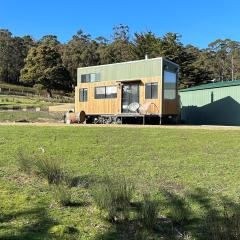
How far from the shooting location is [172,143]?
13.4 meters

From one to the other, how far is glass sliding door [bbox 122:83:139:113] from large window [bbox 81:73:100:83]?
2372 mm

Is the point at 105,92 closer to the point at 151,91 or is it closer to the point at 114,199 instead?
the point at 151,91

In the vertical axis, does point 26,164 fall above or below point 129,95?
below

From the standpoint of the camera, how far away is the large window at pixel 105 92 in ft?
94.4

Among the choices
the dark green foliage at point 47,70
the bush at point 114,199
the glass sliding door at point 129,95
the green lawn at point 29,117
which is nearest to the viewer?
the bush at point 114,199

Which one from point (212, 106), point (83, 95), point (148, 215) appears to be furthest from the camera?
point (83, 95)

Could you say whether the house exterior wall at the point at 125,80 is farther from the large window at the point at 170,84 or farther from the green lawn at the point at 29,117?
the green lawn at the point at 29,117

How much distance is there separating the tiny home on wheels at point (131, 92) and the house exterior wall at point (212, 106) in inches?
107

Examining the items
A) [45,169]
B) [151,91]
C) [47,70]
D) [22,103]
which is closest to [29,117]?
[151,91]

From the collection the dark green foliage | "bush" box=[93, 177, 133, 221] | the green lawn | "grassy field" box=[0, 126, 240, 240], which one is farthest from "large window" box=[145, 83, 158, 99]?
the dark green foliage

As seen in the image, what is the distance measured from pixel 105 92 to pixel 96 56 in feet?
182

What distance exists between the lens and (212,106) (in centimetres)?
2905

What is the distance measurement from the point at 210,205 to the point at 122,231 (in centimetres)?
191

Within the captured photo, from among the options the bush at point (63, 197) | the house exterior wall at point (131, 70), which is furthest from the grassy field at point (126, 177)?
the house exterior wall at point (131, 70)
